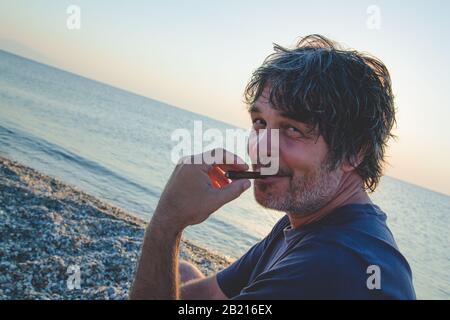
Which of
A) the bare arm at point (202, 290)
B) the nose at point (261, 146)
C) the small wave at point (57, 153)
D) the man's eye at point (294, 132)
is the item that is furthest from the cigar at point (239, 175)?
the small wave at point (57, 153)

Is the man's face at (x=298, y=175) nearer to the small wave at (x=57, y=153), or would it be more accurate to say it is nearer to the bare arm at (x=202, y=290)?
the bare arm at (x=202, y=290)

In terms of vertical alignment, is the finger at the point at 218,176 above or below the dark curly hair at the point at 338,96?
below

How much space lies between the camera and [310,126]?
7.14 ft

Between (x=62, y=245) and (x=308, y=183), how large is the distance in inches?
302

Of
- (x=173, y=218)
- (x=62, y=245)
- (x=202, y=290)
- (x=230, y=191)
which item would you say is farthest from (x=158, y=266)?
(x=62, y=245)

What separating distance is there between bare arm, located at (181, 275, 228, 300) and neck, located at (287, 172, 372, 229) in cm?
A: 84

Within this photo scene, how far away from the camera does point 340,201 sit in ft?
7.04

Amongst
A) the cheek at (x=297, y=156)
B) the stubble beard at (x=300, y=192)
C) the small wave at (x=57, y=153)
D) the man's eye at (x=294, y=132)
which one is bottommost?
the small wave at (x=57, y=153)

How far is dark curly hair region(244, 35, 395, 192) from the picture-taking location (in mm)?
2203

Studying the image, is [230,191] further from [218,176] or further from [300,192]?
[300,192]

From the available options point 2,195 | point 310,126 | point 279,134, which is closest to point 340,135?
point 310,126

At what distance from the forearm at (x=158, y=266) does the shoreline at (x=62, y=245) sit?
524 centimetres

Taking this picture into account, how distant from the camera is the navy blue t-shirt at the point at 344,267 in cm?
150
